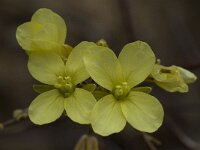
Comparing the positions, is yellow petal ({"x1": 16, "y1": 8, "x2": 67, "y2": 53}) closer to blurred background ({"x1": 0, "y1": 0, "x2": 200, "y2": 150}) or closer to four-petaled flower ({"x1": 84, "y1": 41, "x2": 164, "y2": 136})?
four-petaled flower ({"x1": 84, "y1": 41, "x2": 164, "y2": 136})

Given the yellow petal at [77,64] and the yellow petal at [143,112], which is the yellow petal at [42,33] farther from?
the yellow petal at [143,112]

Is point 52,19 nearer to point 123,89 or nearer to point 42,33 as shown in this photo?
point 42,33

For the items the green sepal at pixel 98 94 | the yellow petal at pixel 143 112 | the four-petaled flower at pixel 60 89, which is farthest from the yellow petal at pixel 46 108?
the yellow petal at pixel 143 112

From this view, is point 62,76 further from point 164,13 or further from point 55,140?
point 164,13

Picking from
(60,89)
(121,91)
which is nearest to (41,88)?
(60,89)

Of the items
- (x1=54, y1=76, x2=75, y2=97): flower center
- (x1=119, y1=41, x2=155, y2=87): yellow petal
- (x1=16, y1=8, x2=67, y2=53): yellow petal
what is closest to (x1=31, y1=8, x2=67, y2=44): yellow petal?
(x1=16, y1=8, x2=67, y2=53): yellow petal
